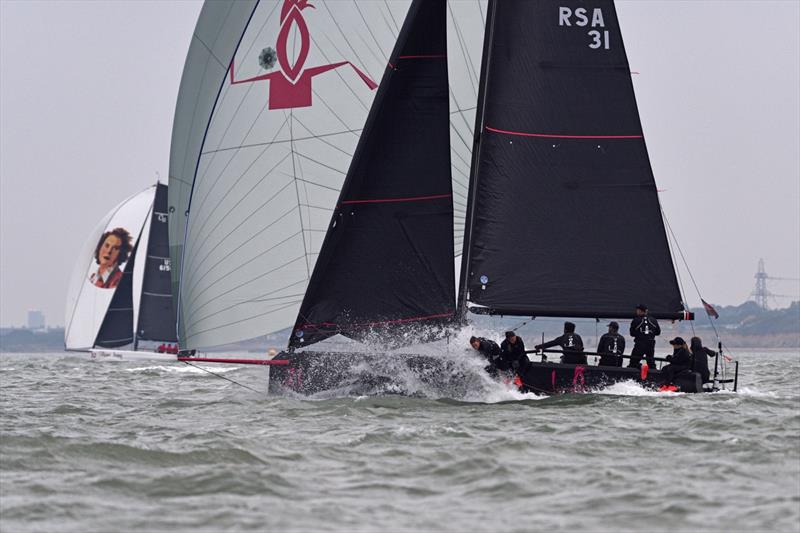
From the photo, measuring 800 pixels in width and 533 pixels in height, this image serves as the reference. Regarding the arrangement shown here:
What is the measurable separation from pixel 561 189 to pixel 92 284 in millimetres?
39159

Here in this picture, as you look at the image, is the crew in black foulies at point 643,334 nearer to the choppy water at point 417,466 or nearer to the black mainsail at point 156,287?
the choppy water at point 417,466

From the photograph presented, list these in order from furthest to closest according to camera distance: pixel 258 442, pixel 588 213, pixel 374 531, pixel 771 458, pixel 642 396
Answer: pixel 588 213, pixel 642 396, pixel 258 442, pixel 771 458, pixel 374 531

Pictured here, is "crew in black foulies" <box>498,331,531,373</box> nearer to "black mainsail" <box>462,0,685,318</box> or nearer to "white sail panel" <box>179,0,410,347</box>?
"black mainsail" <box>462,0,685,318</box>

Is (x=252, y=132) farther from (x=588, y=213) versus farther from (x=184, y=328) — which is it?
(x=588, y=213)

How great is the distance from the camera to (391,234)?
1508 cm

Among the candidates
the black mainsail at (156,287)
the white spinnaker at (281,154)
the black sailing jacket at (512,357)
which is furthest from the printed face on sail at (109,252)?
the black sailing jacket at (512,357)

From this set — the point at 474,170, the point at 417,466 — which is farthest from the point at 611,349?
the point at 417,466

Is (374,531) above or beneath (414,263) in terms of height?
beneath

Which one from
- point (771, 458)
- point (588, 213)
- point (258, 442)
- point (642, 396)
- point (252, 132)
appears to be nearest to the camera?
point (771, 458)

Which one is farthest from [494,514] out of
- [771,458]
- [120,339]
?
[120,339]

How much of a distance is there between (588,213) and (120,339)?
39013 mm

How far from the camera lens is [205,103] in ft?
60.1

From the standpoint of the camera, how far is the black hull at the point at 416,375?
14422 millimetres

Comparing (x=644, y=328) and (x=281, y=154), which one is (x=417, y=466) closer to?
(x=644, y=328)
